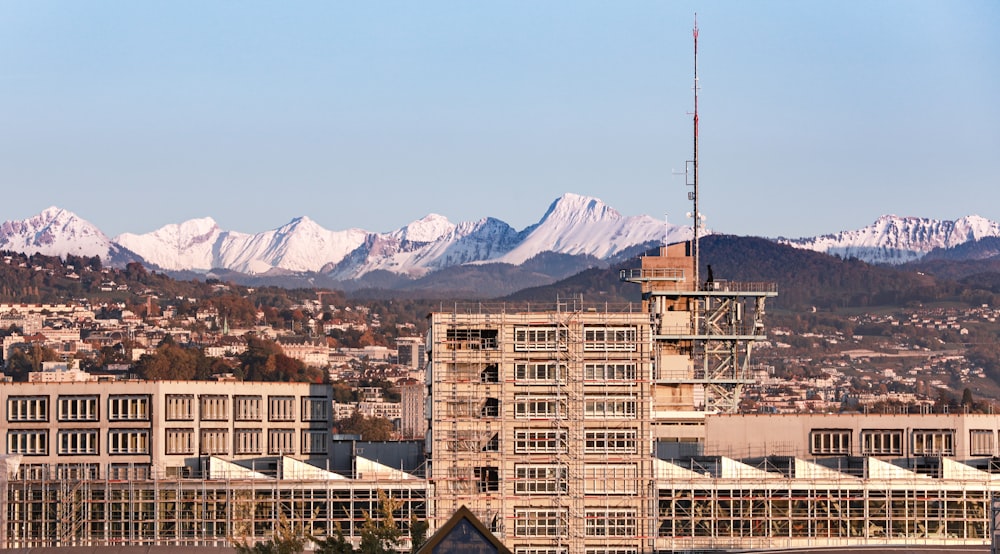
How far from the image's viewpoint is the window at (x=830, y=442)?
16050 centimetres

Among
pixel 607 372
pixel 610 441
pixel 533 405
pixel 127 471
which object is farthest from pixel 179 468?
pixel 607 372

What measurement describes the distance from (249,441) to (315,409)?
5.31m

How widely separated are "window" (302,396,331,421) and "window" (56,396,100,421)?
47.4 ft

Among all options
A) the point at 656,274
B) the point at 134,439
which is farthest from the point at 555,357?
the point at 134,439

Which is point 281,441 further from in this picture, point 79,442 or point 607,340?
point 607,340

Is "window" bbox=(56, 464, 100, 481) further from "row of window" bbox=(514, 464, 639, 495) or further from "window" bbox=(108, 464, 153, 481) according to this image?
"row of window" bbox=(514, 464, 639, 495)

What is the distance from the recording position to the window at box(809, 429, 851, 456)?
527 feet

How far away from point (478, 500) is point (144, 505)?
19.0 m

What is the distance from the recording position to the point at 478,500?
140250mm

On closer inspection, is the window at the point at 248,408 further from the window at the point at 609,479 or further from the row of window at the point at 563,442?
the window at the point at 609,479

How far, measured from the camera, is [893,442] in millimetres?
162125

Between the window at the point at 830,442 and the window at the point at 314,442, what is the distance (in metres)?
31.6

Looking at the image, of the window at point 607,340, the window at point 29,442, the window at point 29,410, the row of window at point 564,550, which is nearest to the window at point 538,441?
the window at point 607,340

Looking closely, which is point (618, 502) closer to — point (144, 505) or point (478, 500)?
point (478, 500)
